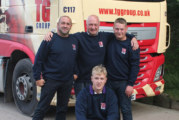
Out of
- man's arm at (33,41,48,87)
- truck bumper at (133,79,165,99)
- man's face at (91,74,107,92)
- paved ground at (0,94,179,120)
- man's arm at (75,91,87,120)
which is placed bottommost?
paved ground at (0,94,179,120)

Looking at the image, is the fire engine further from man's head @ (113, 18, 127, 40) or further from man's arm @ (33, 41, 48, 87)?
man's head @ (113, 18, 127, 40)

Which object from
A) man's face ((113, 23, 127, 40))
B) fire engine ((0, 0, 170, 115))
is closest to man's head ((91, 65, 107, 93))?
man's face ((113, 23, 127, 40))

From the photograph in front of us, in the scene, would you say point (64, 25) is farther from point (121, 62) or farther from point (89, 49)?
Answer: point (121, 62)

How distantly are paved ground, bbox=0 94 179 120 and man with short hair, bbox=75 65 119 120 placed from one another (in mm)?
2238

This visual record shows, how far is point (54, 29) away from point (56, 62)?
1017 millimetres

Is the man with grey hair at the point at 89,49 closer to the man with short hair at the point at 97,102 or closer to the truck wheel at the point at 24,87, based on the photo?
the man with short hair at the point at 97,102

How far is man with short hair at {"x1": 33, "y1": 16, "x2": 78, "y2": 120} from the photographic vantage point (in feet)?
16.0

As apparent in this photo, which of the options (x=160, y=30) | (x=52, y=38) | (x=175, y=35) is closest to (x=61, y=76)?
(x=52, y=38)

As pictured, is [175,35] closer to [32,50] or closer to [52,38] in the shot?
[32,50]

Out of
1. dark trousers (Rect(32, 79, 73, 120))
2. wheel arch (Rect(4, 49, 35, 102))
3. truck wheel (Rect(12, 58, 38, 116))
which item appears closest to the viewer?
dark trousers (Rect(32, 79, 73, 120))

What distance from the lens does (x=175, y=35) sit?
32.3 feet

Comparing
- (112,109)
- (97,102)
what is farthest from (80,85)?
(112,109)

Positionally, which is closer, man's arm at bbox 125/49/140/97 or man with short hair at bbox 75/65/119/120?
man with short hair at bbox 75/65/119/120

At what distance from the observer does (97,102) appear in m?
4.27
